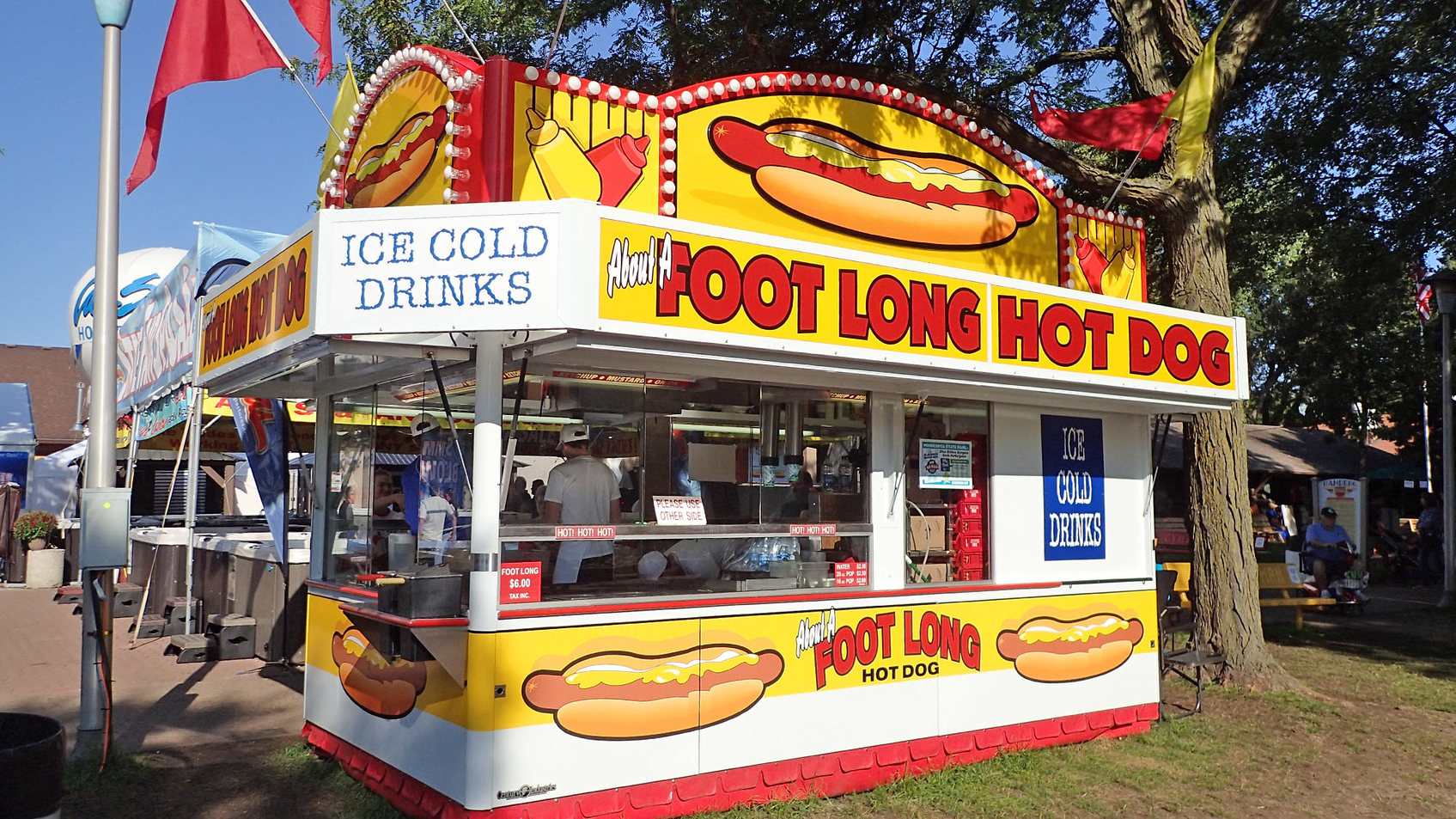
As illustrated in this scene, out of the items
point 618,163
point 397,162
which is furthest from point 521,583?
point 397,162

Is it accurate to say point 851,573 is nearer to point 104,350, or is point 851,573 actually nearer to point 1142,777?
point 1142,777

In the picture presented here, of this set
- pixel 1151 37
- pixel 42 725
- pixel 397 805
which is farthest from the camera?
pixel 1151 37

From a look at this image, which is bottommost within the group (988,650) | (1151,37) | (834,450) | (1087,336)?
(988,650)

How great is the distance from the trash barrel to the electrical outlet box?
2254mm

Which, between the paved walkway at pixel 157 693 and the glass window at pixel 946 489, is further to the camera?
the paved walkway at pixel 157 693

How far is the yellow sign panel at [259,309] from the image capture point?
5539mm

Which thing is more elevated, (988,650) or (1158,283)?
(1158,283)

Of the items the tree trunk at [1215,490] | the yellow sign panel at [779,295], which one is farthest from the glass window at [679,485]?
the tree trunk at [1215,490]

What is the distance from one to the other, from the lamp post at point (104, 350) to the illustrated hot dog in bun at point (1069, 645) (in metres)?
6.07

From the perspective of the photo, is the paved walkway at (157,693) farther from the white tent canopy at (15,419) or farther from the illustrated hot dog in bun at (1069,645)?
the white tent canopy at (15,419)

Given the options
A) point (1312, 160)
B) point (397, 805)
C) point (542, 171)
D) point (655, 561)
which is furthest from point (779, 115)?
point (1312, 160)

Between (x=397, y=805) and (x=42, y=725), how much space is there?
1.91 meters

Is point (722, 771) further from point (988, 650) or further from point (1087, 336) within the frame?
point (1087, 336)

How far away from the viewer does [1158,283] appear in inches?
523
